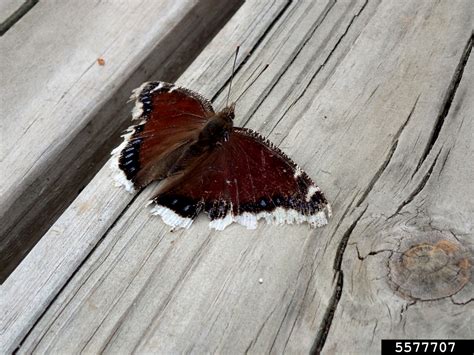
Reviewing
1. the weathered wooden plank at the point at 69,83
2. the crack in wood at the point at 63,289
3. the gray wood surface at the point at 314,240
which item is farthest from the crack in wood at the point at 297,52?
the crack in wood at the point at 63,289

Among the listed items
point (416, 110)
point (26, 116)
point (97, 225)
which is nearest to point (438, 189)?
point (416, 110)

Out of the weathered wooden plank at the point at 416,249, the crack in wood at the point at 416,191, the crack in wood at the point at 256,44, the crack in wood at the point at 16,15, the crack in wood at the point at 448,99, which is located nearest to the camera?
the weathered wooden plank at the point at 416,249

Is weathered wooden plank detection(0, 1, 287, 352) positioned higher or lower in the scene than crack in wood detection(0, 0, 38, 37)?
lower

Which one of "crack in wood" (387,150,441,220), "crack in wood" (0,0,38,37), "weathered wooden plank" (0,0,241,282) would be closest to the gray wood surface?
"crack in wood" (387,150,441,220)

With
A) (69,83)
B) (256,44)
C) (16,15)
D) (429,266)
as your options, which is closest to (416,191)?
(429,266)

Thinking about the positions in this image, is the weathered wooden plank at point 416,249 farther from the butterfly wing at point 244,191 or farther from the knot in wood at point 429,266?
the butterfly wing at point 244,191

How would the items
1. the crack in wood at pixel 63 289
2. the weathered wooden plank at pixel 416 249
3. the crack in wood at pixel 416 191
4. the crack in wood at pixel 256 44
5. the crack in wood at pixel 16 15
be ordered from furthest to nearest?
1. the crack in wood at pixel 16 15
2. the crack in wood at pixel 256 44
3. the crack in wood at pixel 416 191
4. the crack in wood at pixel 63 289
5. the weathered wooden plank at pixel 416 249

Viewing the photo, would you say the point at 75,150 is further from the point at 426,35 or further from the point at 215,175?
the point at 426,35

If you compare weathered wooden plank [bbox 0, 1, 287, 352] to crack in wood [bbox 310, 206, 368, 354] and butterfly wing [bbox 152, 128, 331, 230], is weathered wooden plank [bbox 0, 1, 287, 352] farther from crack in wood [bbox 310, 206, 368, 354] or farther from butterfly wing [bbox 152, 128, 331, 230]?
crack in wood [bbox 310, 206, 368, 354]
